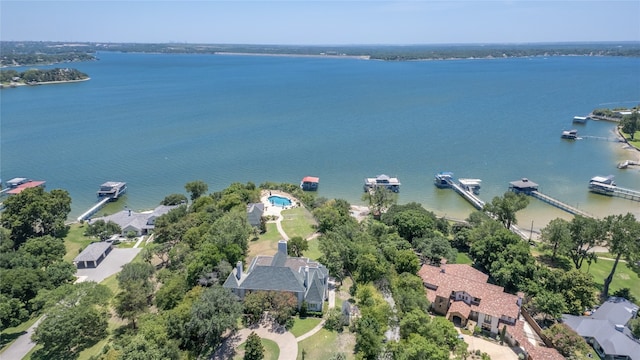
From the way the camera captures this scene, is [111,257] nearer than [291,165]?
Yes

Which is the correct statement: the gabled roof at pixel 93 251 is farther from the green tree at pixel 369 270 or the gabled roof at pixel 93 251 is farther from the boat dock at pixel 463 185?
the boat dock at pixel 463 185

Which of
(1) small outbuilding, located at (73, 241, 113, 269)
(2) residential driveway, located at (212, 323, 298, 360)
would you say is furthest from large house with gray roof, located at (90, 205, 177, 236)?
(2) residential driveway, located at (212, 323, 298, 360)

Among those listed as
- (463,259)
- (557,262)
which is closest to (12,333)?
(463,259)

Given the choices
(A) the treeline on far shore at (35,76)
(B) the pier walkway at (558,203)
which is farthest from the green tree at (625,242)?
(A) the treeline on far shore at (35,76)

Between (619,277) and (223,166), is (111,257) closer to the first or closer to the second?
(223,166)

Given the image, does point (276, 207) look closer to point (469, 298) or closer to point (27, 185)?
point (469, 298)

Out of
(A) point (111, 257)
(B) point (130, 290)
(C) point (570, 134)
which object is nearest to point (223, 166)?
(A) point (111, 257)

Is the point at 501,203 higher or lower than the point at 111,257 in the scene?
higher

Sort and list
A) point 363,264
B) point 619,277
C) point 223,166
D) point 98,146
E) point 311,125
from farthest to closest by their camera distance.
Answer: point 311,125 < point 98,146 < point 223,166 < point 619,277 < point 363,264
